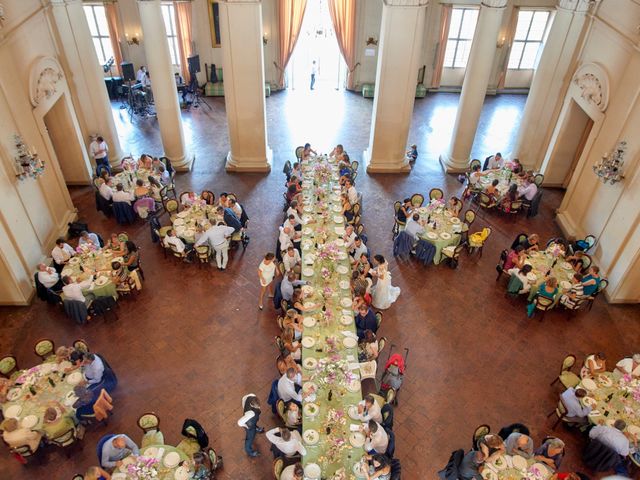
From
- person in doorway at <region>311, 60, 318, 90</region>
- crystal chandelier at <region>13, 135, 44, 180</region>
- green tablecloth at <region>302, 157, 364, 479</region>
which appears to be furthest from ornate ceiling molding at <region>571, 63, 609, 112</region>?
crystal chandelier at <region>13, 135, 44, 180</region>

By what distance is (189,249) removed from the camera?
11.4 meters

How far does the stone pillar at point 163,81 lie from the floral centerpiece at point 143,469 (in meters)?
9.81

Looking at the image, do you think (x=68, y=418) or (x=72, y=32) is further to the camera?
(x=72, y=32)

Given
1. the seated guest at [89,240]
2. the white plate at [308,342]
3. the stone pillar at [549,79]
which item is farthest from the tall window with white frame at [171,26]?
the white plate at [308,342]

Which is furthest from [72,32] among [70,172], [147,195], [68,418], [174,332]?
[68,418]

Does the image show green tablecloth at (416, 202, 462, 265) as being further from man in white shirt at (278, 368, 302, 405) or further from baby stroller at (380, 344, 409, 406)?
man in white shirt at (278, 368, 302, 405)

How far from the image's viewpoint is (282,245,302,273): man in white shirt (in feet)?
34.2

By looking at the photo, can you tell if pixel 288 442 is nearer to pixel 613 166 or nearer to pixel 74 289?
pixel 74 289

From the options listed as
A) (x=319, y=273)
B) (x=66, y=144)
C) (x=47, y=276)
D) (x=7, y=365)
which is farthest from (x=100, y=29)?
(x=7, y=365)

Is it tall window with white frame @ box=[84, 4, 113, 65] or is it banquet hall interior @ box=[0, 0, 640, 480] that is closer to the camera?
banquet hall interior @ box=[0, 0, 640, 480]

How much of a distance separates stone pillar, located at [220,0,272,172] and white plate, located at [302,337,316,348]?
7764 mm

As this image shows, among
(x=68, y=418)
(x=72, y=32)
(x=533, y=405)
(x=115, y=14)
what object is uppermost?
(x=72, y=32)

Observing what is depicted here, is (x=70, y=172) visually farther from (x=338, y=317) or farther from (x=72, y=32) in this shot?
(x=338, y=317)

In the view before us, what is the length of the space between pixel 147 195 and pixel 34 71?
11.9 ft
